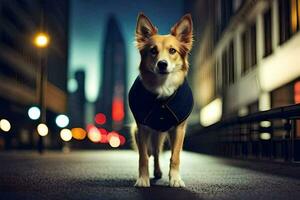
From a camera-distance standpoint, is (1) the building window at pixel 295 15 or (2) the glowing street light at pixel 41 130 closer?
(1) the building window at pixel 295 15

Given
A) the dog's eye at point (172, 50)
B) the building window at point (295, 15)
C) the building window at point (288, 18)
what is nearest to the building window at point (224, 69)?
the building window at point (288, 18)

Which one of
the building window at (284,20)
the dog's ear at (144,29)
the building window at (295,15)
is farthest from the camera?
the building window at (284,20)

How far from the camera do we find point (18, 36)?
65000 mm

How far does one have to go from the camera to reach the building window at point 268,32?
1171 inches

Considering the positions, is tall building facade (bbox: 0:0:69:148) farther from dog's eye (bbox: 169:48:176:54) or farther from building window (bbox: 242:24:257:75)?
dog's eye (bbox: 169:48:176:54)

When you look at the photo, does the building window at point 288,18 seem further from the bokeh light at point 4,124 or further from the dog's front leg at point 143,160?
the bokeh light at point 4,124

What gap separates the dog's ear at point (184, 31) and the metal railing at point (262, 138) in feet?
16.2

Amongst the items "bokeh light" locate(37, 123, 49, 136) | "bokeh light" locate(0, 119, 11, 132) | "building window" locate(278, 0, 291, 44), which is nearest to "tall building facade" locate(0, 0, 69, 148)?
"bokeh light" locate(0, 119, 11, 132)

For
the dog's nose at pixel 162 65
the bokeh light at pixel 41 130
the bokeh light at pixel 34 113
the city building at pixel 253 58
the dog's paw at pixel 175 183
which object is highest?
the city building at pixel 253 58

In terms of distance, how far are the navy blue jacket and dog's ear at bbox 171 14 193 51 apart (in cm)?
60

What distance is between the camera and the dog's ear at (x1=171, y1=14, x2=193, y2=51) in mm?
7801

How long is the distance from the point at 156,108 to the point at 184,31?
1.08 m

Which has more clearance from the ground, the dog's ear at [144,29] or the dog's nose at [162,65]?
the dog's ear at [144,29]

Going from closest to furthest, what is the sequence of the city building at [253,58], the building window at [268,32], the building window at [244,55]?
the city building at [253,58], the building window at [268,32], the building window at [244,55]
